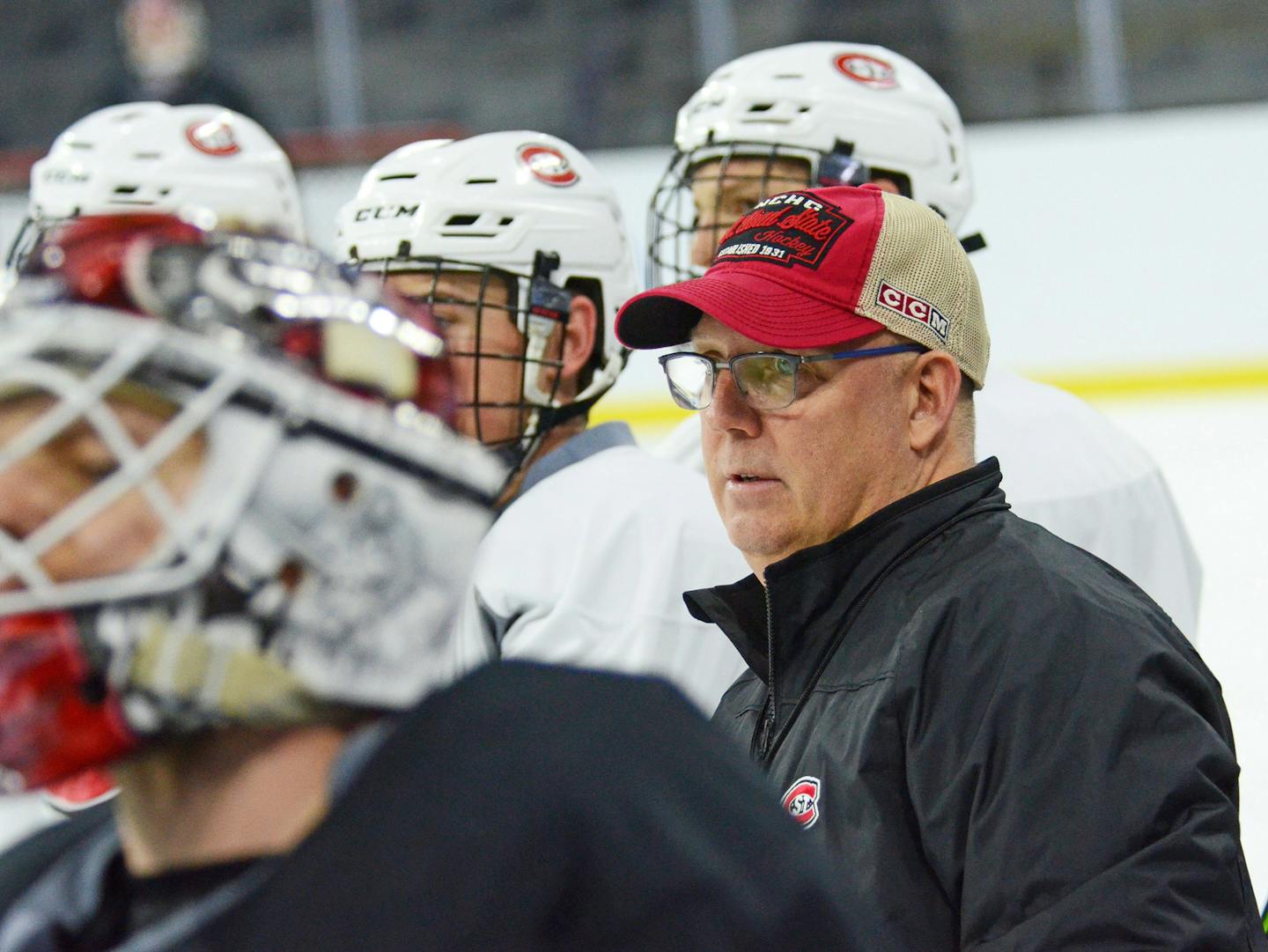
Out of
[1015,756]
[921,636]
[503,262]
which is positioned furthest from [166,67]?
[1015,756]

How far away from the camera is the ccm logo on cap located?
1.39 m

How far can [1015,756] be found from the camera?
1.16 meters

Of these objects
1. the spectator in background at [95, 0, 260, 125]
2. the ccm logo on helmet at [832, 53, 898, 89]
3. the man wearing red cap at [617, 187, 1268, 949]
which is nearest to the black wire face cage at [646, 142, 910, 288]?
the ccm logo on helmet at [832, 53, 898, 89]

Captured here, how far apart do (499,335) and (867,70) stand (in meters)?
0.61

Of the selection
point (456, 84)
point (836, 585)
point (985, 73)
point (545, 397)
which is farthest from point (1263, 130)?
point (836, 585)

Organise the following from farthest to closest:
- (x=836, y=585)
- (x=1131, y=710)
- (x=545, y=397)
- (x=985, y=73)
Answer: (x=985, y=73), (x=545, y=397), (x=836, y=585), (x=1131, y=710)

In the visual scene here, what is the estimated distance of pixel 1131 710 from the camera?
114 centimetres

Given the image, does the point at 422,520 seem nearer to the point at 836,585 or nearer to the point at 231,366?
the point at 231,366

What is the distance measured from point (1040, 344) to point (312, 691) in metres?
3.96

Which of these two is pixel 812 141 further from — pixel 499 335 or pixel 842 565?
pixel 842 565

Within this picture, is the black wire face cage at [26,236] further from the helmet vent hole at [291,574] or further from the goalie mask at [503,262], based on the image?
the helmet vent hole at [291,574]

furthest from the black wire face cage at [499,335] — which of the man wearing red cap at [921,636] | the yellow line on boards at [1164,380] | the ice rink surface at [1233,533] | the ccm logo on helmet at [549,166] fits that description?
the yellow line on boards at [1164,380]

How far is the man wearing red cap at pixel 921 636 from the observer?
3.69 ft

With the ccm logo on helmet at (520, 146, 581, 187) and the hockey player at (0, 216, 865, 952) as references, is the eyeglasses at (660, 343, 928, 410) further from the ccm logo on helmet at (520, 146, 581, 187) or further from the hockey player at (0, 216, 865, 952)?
the hockey player at (0, 216, 865, 952)
